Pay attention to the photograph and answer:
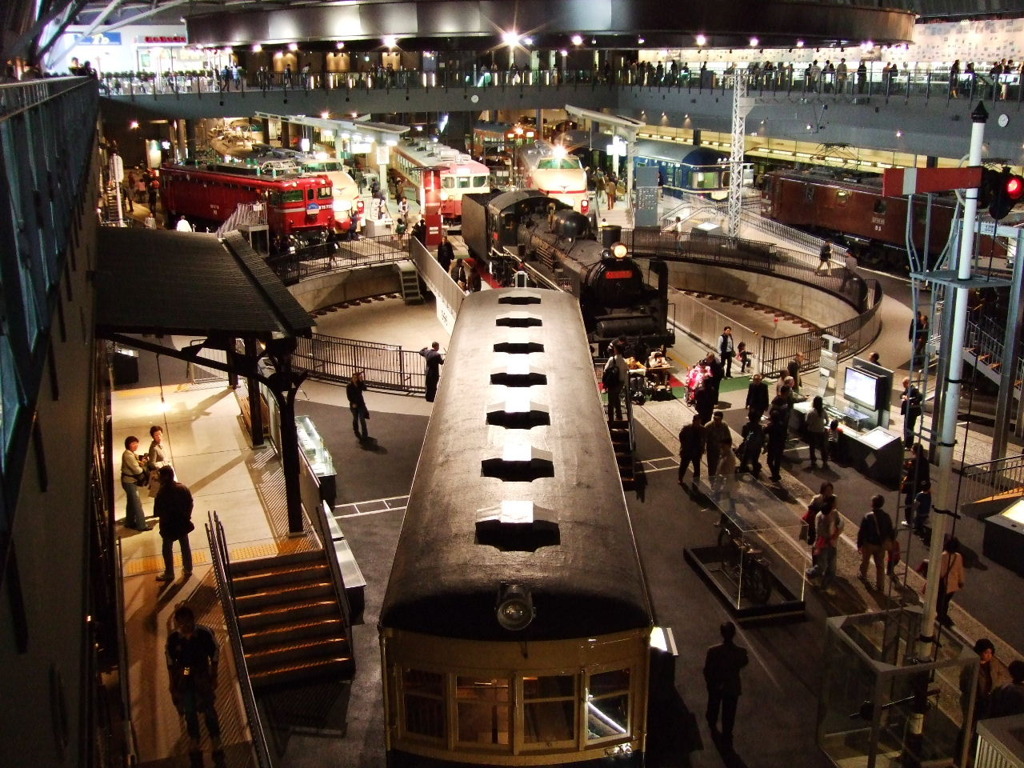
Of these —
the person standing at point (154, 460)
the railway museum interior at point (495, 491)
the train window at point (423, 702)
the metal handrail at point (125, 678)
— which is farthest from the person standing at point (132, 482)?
the train window at point (423, 702)

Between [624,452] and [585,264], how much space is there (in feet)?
27.1

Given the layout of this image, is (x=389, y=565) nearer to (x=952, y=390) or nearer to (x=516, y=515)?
(x=516, y=515)

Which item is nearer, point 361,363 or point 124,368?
point 124,368

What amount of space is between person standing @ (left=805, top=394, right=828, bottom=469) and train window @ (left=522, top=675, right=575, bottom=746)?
36.4 ft

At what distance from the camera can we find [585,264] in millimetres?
24344

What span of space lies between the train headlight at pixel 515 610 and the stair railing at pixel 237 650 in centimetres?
265

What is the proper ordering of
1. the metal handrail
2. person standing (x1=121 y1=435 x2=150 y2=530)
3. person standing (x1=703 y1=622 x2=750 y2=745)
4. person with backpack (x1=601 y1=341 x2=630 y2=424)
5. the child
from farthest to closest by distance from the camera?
the child < person with backpack (x1=601 y1=341 x2=630 y2=424) < person standing (x1=121 y1=435 x2=150 y2=530) < person standing (x1=703 y1=622 x2=750 y2=745) < the metal handrail

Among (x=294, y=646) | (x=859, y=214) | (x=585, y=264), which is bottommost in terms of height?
(x=294, y=646)

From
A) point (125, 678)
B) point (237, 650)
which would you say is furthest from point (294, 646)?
point (125, 678)

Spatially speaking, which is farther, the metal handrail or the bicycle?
the bicycle

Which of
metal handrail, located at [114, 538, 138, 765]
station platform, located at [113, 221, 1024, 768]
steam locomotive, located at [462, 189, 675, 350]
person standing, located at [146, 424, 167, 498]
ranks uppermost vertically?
steam locomotive, located at [462, 189, 675, 350]

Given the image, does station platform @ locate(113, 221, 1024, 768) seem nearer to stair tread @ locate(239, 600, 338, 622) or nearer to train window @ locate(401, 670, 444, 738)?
stair tread @ locate(239, 600, 338, 622)

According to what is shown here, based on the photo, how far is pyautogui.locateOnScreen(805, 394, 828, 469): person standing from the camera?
17656mm

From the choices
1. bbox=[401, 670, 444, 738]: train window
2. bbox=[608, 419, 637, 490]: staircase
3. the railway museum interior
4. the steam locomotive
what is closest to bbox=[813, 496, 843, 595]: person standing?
the railway museum interior
